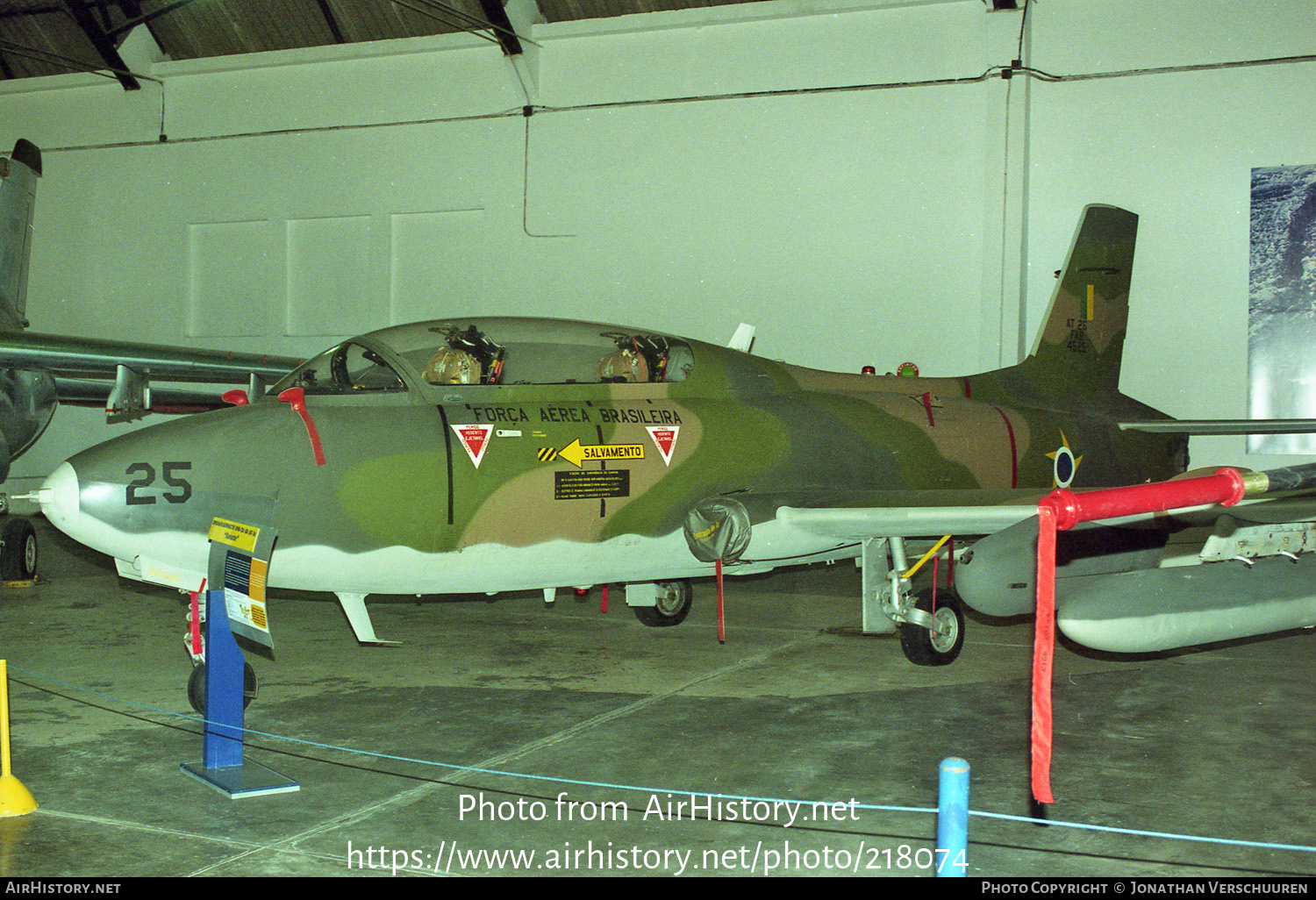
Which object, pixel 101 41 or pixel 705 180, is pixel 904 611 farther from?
pixel 101 41

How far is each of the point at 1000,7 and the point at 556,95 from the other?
20.0 feet

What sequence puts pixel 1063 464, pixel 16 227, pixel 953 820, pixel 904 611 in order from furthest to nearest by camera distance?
pixel 16 227 < pixel 1063 464 < pixel 904 611 < pixel 953 820

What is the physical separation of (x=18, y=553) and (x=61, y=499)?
A: 254 inches

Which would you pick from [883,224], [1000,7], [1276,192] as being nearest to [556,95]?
[883,224]

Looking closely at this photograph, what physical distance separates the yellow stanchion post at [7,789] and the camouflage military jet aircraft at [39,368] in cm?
521

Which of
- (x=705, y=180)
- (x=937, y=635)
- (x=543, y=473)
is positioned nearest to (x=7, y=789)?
(x=543, y=473)

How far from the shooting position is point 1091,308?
10711 millimetres

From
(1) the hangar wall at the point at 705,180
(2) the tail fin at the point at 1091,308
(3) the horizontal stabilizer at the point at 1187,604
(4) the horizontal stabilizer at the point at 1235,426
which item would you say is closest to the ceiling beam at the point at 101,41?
(1) the hangar wall at the point at 705,180

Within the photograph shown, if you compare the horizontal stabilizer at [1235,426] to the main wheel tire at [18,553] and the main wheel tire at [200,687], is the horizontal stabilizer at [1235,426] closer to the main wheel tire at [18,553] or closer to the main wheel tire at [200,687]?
the main wheel tire at [200,687]

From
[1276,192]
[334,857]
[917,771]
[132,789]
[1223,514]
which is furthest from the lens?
[1276,192]

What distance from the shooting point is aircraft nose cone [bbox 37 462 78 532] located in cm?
589

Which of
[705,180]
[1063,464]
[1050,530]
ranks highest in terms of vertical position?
[705,180]

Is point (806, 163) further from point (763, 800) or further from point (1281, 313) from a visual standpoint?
point (763, 800)

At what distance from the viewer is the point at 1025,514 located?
6723 millimetres
